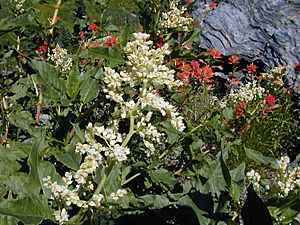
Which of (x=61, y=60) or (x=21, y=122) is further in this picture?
(x=61, y=60)

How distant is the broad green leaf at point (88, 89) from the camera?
1633mm

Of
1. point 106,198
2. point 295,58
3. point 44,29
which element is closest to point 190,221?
point 106,198

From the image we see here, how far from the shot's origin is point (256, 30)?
6.41 m

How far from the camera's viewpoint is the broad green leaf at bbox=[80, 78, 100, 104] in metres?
1.63

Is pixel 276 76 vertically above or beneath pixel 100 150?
beneath

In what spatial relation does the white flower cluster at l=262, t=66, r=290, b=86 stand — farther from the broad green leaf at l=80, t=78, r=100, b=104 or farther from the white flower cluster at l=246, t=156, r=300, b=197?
the white flower cluster at l=246, t=156, r=300, b=197

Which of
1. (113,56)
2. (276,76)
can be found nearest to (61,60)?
(113,56)

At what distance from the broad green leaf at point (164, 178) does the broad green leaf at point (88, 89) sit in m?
0.33

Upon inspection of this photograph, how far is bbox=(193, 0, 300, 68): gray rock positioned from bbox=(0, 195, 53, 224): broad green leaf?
519 cm

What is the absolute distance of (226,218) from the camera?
1173 mm

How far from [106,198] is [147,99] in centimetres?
26

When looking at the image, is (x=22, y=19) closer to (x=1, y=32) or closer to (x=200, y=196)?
(x=1, y=32)

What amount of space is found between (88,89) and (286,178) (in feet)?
2.41

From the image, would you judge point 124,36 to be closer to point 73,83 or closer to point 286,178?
point 73,83
